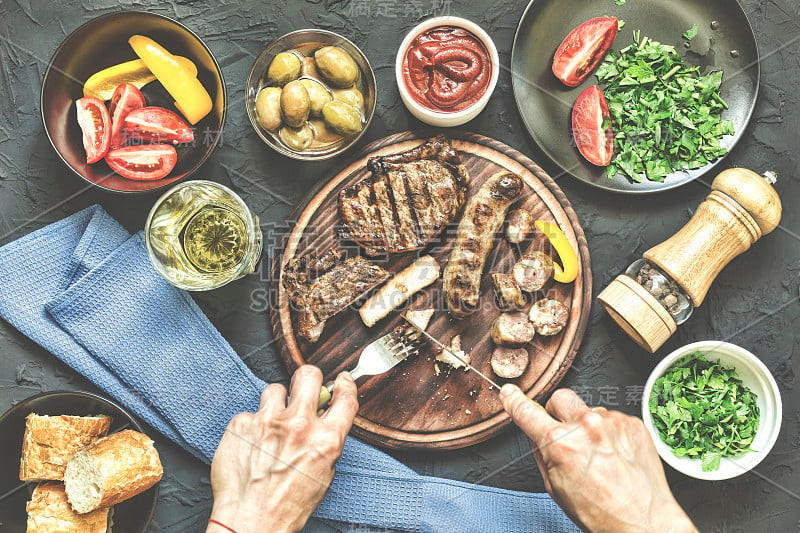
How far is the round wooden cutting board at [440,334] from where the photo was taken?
297 centimetres

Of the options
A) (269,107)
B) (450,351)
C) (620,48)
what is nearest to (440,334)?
(450,351)

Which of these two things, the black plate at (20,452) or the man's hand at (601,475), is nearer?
the man's hand at (601,475)

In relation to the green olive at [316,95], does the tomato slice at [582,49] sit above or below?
below

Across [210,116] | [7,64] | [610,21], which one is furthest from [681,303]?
[7,64]

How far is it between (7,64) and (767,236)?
13.1 feet

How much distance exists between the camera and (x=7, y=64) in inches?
121

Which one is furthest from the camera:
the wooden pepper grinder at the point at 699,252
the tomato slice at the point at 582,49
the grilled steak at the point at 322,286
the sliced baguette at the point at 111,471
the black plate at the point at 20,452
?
the tomato slice at the point at 582,49

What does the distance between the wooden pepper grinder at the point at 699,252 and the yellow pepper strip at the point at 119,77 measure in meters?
2.32

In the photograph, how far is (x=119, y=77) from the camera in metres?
2.90

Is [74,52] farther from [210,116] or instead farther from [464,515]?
[464,515]

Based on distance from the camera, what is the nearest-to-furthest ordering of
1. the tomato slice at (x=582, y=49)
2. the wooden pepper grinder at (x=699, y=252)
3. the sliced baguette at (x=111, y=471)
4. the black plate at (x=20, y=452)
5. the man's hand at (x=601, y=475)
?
the man's hand at (x=601, y=475), the sliced baguette at (x=111, y=471), the black plate at (x=20, y=452), the wooden pepper grinder at (x=699, y=252), the tomato slice at (x=582, y=49)

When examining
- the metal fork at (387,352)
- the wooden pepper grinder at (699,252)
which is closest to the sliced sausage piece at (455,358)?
the metal fork at (387,352)

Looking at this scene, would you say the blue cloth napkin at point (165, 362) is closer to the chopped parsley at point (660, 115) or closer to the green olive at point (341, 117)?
the green olive at point (341, 117)

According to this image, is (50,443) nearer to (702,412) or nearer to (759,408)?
(702,412)
